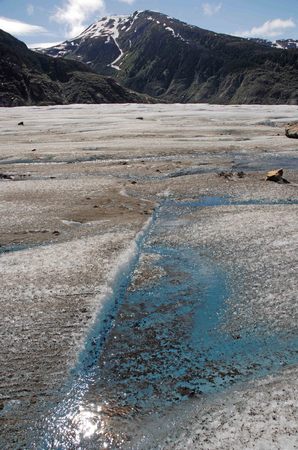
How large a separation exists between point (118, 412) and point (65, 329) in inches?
93.6

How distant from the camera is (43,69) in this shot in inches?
7643

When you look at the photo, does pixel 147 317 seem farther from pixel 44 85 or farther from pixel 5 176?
pixel 44 85

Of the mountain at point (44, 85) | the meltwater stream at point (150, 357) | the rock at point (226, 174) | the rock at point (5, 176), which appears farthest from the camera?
the mountain at point (44, 85)

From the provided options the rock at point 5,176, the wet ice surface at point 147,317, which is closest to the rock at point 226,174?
the wet ice surface at point 147,317

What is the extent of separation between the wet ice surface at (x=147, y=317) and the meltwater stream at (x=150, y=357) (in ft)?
0.08

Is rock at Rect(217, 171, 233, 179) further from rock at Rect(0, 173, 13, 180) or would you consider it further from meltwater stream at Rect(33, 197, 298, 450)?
meltwater stream at Rect(33, 197, 298, 450)

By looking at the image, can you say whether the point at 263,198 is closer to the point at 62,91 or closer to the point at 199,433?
the point at 199,433

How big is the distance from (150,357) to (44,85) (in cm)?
16418

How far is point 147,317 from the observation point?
28.5 feet

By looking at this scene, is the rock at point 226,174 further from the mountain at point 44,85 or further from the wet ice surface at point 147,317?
the mountain at point 44,85

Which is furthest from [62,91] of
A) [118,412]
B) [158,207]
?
[118,412]

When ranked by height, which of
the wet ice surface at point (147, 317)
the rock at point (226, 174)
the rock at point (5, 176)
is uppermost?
the rock at point (226, 174)

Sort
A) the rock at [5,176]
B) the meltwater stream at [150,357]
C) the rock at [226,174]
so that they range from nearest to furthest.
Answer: the meltwater stream at [150,357] → the rock at [226,174] → the rock at [5,176]

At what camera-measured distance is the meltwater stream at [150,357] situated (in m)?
5.92
